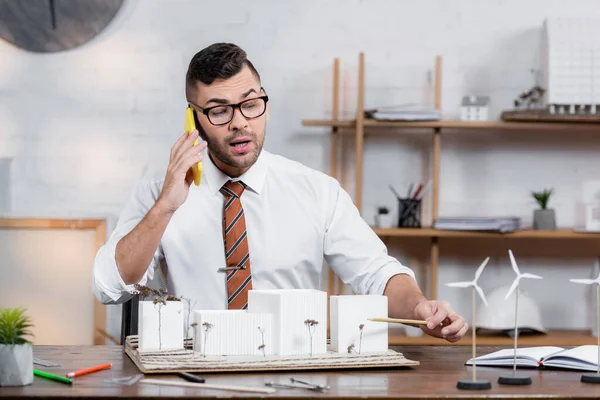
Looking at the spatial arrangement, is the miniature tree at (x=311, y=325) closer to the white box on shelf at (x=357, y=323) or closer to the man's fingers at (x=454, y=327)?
the white box on shelf at (x=357, y=323)

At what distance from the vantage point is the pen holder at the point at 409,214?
346 centimetres

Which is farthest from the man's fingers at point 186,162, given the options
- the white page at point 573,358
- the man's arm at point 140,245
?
the white page at point 573,358

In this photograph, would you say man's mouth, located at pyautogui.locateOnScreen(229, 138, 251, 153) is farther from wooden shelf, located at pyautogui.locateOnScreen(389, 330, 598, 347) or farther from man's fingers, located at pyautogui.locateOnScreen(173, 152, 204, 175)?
wooden shelf, located at pyautogui.locateOnScreen(389, 330, 598, 347)

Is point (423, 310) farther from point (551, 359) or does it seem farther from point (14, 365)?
point (14, 365)

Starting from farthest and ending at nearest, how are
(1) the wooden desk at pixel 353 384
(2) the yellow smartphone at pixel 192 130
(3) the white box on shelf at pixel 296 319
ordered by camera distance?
(2) the yellow smartphone at pixel 192 130 < (3) the white box on shelf at pixel 296 319 < (1) the wooden desk at pixel 353 384

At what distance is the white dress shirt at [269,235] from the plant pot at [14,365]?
89 centimetres

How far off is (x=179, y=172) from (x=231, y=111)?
29cm

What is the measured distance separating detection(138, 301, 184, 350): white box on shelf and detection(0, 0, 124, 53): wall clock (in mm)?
2186

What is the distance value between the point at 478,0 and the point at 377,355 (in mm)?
2390

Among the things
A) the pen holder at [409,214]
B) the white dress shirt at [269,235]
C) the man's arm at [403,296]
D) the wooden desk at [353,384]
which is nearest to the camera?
the wooden desk at [353,384]

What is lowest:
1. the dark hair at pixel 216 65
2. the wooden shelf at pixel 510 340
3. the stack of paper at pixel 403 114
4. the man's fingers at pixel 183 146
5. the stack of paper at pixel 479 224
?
the wooden shelf at pixel 510 340

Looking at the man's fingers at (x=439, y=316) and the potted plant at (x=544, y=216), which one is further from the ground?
the potted plant at (x=544, y=216)

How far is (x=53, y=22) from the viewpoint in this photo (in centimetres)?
357

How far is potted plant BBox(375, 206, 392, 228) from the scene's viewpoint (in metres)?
3.45
